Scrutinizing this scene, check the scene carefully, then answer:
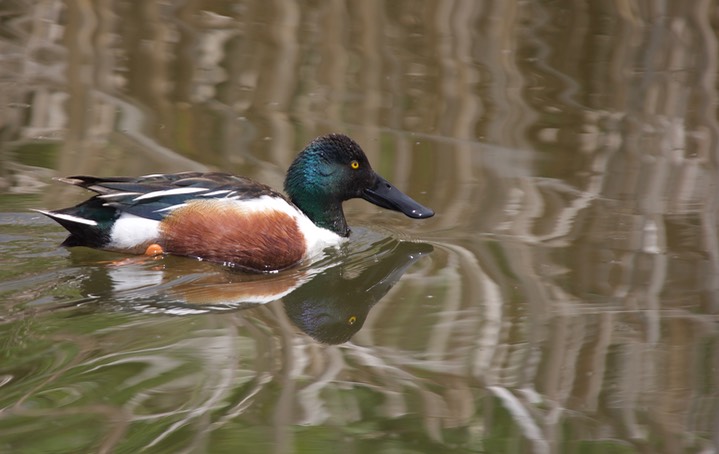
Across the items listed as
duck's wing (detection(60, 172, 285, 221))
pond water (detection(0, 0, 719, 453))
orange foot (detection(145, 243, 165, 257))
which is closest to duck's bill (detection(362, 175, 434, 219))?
pond water (detection(0, 0, 719, 453))

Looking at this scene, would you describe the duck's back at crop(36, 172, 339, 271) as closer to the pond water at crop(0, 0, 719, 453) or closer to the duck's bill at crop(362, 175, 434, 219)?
the pond water at crop(0, 0, 719, 453)

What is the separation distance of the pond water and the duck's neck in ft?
0.61

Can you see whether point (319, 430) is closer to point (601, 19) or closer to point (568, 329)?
point (568, 329)

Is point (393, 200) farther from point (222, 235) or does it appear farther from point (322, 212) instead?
point (222, 235)

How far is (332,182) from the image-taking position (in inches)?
280

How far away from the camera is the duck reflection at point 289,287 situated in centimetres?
591

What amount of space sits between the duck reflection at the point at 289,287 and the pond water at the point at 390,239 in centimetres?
2

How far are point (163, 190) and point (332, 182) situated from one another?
43.4 inches

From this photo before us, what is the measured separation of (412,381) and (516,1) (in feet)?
22.2

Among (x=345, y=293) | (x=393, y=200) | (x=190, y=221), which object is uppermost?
(x=393, y=200)

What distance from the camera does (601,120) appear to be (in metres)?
8.95

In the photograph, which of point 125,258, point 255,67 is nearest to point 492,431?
point 125,258

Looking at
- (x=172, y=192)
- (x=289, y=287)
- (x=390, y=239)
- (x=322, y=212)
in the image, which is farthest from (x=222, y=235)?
(x=390, y=239)

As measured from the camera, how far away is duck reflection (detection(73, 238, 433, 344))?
591 cm
